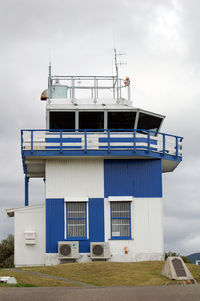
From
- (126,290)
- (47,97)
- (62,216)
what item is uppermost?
(47,97)

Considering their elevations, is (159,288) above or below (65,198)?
below

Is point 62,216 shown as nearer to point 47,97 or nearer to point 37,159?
point 37,159

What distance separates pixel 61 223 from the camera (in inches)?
1246

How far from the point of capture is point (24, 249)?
3319 centimetres

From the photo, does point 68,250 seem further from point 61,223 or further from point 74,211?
point 74,211

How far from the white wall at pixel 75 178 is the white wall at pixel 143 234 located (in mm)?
1195

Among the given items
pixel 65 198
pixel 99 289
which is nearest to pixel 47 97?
pixel 65 198

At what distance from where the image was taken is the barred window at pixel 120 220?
104ft

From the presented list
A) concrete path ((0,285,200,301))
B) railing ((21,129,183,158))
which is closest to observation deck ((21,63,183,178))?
railing ((21,129,183,158))

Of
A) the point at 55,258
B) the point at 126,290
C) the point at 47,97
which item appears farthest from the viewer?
the point at 47,97

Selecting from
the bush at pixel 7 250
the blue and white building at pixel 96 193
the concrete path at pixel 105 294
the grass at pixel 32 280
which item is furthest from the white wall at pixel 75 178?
the concrete path at pixel 105 294

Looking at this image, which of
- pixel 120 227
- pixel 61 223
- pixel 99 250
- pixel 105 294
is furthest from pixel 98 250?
pixel 105 294

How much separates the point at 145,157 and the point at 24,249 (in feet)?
29.5

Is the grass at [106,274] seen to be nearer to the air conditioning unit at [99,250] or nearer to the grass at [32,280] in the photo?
the grass at [32,280]
